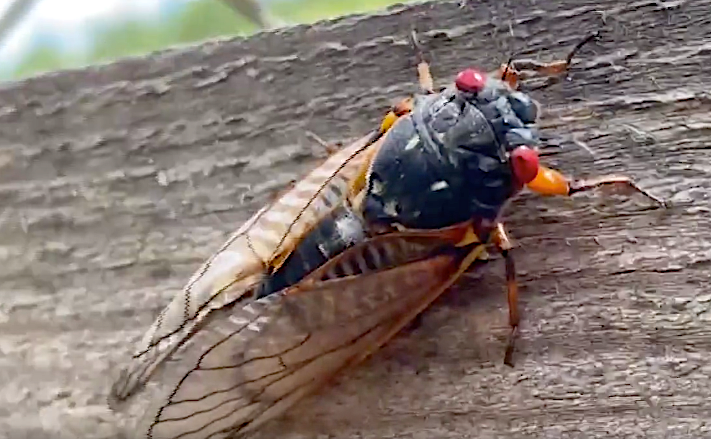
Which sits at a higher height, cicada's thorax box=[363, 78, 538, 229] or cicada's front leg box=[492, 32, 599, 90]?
cicada's front leg box=[492, 32, 599, 90]

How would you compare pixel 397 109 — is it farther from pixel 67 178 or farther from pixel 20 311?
pixel 20 311

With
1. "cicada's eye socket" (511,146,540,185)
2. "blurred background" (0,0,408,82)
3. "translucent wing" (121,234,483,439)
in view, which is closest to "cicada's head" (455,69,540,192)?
"cicada's eye socket" (511,146,540,185)

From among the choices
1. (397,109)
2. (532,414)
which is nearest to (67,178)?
(397,109)

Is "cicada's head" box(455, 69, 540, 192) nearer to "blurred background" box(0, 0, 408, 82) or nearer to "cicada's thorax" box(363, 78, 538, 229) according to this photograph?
"cicada's thorax" box(363, 78, 538, 229)

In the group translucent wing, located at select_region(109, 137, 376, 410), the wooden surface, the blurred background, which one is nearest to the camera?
the wooden surface

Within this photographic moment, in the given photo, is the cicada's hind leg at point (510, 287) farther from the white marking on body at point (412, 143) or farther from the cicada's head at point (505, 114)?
the white marking on body at point (412, 143)

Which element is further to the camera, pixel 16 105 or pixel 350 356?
pixel 16 105
